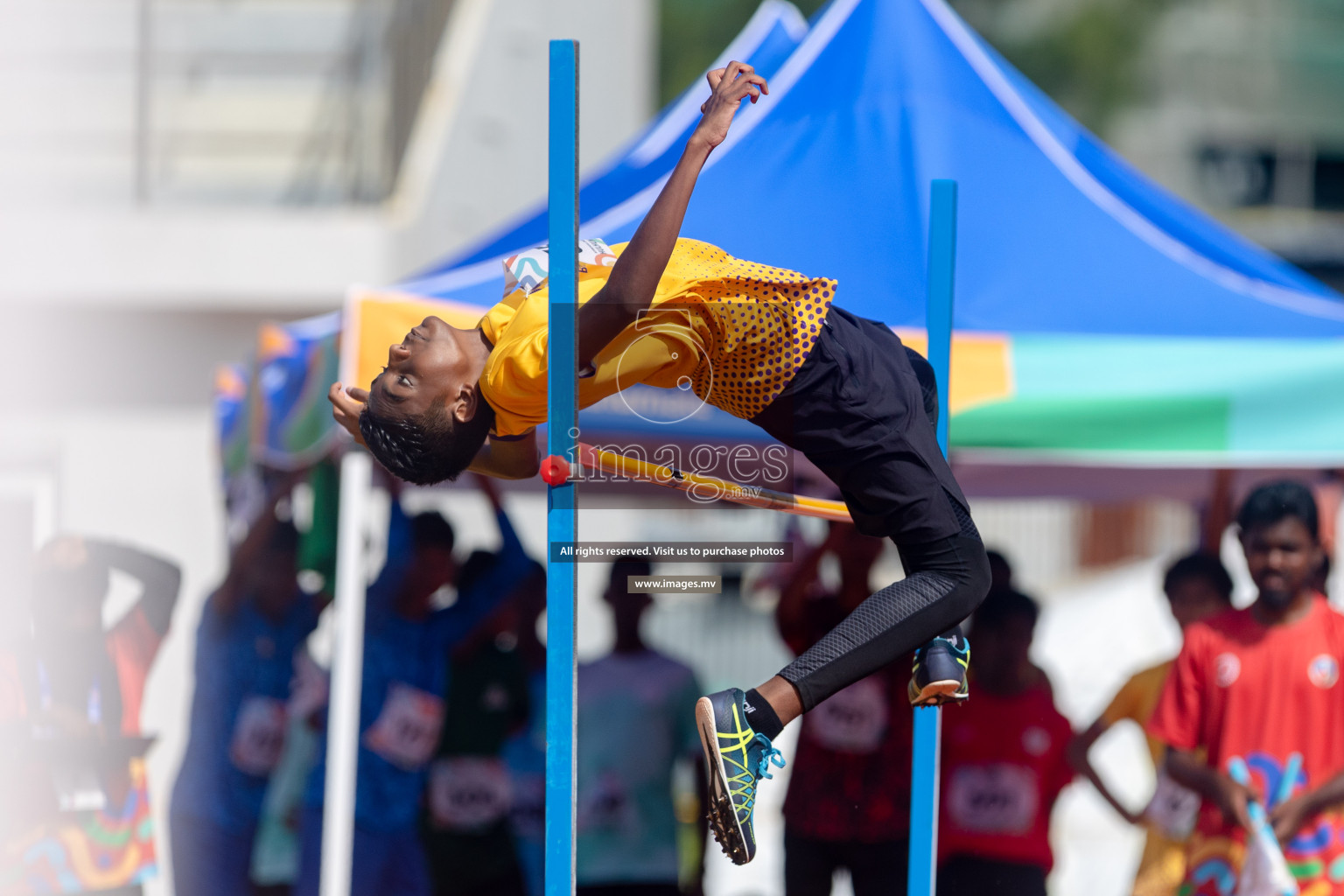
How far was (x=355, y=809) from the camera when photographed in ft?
14.5

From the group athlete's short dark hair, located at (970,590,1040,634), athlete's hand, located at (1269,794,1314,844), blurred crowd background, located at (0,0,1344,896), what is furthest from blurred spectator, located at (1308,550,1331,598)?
athlete's short dark hair, located at (970,590,1040,634)

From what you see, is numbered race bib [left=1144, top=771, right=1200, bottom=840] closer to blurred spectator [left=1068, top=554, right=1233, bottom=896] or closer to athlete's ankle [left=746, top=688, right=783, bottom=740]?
blurred spectator [left=1068, top=554, right=1233, bottom=896]

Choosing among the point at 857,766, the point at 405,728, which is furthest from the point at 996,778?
the point at 405,728

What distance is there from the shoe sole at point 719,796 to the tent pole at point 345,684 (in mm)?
1808

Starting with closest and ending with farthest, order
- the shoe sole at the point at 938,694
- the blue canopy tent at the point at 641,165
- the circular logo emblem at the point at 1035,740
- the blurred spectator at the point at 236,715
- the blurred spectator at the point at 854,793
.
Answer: the shoe sole at the point at 938,694 → the blue canopy tent at the point at 641,165 → the blurred spectator at the point at 854,793 → the circular logo emblem at the point at 1035,740 → the blurred spectator at the point at 236,715

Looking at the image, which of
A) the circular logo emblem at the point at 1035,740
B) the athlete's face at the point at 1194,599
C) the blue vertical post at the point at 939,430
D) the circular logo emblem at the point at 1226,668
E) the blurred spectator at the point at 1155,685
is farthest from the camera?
the athlete's face at the point at 1194,599

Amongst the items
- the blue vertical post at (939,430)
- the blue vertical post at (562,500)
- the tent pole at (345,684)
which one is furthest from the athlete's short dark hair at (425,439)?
the tent pole at (345,684)

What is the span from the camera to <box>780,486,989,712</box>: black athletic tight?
224cm

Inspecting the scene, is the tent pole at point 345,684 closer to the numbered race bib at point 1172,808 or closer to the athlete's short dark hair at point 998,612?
the athlete's short dark hair at point 998,612

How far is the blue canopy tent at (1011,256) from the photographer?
324 cm

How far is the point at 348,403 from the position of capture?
247 centimetres

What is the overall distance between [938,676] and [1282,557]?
1715mm

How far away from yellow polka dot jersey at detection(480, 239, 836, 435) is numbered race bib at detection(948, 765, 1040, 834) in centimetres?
224

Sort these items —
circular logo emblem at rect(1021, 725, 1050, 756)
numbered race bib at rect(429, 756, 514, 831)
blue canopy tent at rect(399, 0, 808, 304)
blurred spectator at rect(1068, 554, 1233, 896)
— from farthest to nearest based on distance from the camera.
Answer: numbered race bib at rect(429, 756, 514, 831) → circular logo emblem at rect(1021, 725, 1050, 756) → blurred spectator at rect(1068, 554, 1233, 896) → blue canopy tent at rect(399, 0, 808, 304)
